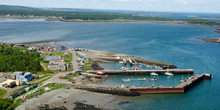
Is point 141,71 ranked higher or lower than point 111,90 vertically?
higher

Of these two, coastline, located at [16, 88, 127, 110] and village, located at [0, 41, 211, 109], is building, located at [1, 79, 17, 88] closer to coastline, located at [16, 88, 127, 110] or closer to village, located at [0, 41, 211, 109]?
village, located at [0, 41, 211, 109]

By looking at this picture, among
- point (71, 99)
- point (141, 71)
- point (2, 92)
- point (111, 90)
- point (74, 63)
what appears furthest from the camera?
point (74, 63)

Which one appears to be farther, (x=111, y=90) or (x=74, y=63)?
(x=74, y=63)

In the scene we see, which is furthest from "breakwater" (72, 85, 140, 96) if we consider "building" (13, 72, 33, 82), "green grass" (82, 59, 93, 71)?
"green grass" (82, 59, 93, 71)

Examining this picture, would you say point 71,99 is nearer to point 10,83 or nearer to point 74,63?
point 10,83

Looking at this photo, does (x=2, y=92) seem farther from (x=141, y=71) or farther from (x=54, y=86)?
(x=141, y=71)

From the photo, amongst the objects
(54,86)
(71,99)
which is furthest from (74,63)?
(71,99)

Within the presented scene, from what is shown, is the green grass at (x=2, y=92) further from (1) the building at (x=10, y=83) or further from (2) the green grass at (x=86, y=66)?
(2) the green grass at (x=86, y=66)

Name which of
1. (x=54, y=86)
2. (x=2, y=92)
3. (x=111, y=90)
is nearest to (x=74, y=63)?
(x=54, y=86)

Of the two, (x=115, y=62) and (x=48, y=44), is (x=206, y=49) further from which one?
(x=48, y=44)

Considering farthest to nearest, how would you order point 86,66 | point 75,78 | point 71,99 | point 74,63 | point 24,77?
point 74,63
point 86,66
point 75,78
point 24,77
point 71,99

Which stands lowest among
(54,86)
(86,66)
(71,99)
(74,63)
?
(71,99)

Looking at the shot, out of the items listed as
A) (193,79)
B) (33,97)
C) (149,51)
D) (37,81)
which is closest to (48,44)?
(149,51)
